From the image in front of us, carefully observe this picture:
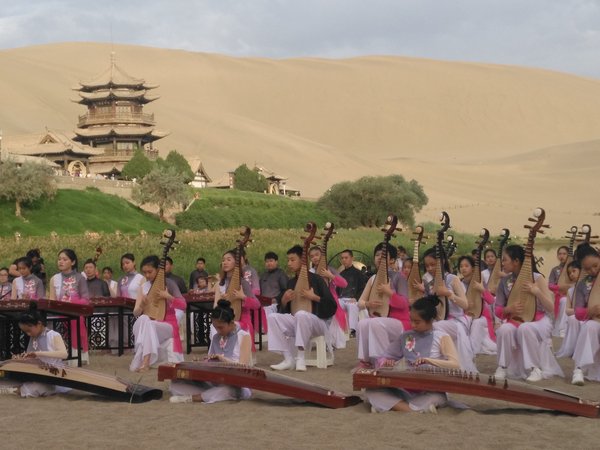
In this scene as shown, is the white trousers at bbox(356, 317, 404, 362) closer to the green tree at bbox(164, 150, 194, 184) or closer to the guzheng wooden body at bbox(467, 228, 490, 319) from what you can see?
the guzheng wooden body at bbox(467, 228, 490, 319)

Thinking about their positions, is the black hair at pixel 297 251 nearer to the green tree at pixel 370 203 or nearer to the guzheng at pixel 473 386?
the guzheng at pixel 473 386

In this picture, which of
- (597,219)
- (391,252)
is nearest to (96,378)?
(391,252)

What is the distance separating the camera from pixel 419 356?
367 inches

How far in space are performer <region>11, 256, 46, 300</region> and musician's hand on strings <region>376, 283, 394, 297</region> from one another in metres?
4.35

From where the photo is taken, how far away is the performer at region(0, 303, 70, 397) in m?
10.2

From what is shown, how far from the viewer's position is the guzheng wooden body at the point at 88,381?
980cm

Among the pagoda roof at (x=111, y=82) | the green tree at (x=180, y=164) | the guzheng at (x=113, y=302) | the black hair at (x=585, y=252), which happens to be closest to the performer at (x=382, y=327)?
the black hair at (x=585, y=252)

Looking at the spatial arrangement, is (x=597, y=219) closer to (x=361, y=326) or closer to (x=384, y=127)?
(x=384, y=127)

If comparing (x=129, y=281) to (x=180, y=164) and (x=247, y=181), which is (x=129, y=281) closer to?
(x=180, y=164)

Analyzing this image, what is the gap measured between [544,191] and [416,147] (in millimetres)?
42346

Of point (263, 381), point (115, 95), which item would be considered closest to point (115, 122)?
point (115, 95)

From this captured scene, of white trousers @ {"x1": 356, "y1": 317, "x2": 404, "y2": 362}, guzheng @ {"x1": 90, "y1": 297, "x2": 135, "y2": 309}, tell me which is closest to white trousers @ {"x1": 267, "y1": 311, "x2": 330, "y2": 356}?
white trousers @ {"x1": 356, "y1": 317, "x2": 404, "y2": 362}

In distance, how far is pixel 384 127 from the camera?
14988cm

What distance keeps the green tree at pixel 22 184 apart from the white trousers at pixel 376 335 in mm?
46624
